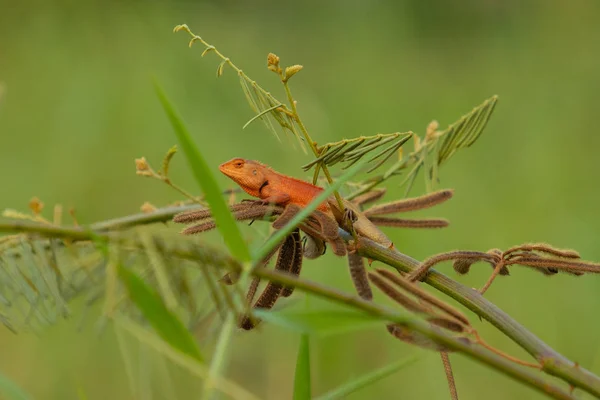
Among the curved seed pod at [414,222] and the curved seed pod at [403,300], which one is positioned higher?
the curved seed pod at [403,300]

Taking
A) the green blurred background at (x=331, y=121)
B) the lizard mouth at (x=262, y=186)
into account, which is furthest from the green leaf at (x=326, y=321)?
the green blurred background at (x=331, y=121)

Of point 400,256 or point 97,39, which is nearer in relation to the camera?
point 400,256

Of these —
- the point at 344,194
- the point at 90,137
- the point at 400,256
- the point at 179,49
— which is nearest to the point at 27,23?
the point at 179,49

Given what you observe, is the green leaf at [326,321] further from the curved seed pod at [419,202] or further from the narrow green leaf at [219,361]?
the curved seed pod at [419,202]

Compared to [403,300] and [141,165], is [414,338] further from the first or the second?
[141,165]

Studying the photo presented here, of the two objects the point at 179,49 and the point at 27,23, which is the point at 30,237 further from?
the point at 27,23
